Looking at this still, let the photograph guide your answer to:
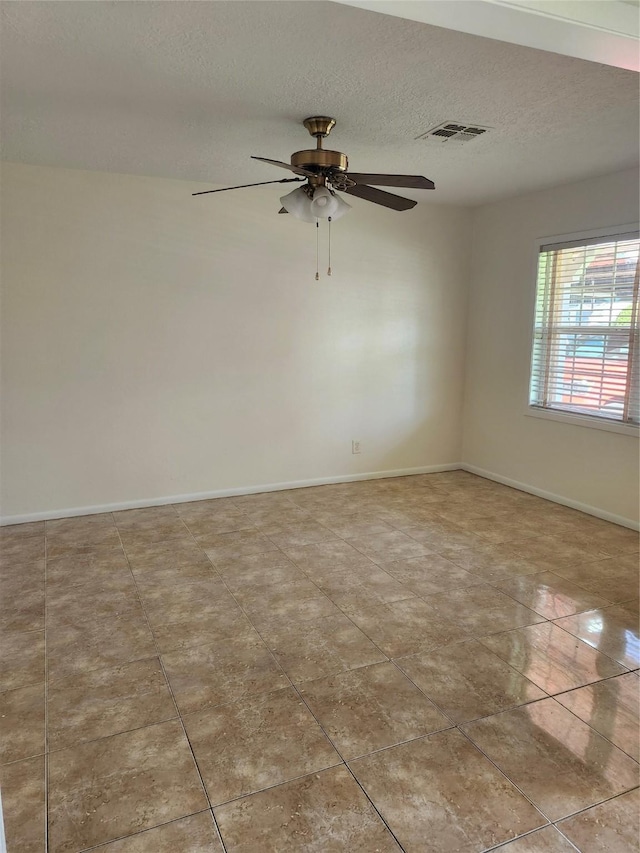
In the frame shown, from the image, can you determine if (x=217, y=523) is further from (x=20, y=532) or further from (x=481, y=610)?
(x=481, y=610)

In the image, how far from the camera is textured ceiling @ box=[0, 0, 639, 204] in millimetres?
1996

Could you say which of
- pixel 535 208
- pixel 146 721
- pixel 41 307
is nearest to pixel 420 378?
pixel 535 208

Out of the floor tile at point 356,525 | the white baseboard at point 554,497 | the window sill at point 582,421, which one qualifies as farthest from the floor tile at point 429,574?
the window sill at point 582,421

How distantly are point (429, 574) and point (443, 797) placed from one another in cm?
157

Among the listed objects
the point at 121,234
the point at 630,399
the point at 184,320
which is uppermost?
the point at 121,234

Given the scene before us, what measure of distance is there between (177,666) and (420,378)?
359 cm

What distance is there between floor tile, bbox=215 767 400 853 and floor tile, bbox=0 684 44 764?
722 mm

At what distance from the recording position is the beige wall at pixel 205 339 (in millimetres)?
3887

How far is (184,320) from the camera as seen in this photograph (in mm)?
4281

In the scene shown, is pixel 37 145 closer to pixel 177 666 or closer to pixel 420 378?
→ pixel 177 666

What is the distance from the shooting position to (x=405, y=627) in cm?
265

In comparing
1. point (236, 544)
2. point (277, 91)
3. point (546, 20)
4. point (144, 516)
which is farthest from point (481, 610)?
point (277, 91)

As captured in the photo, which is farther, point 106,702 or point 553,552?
point 553,552

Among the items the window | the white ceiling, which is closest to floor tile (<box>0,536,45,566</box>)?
the white ceiling
